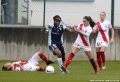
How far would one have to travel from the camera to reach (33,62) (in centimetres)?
2003

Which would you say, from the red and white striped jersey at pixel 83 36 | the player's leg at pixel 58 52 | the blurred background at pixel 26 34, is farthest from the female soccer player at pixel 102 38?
the blurred background at pixel 26 34

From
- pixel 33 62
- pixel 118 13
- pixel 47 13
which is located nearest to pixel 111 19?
pixel 118 13

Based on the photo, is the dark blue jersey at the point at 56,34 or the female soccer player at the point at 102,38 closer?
the dark blue jersey at the point at 56,34

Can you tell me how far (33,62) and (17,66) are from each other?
548mm

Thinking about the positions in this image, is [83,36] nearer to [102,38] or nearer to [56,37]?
[56,37]

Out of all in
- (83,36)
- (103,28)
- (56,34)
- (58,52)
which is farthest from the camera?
(103,28)

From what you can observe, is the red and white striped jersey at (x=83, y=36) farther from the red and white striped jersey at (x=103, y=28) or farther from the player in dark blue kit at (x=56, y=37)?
the red and white striped jersey at (x=103, y=28)

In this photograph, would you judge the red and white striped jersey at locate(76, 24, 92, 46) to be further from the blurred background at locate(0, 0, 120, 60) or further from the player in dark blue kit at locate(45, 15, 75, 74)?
the blurred background at locate(0, 0, 120, 60)

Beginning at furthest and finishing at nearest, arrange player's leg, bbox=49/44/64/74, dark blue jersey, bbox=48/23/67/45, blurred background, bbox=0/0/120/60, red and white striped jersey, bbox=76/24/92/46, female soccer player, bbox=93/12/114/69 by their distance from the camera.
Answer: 1. blurred background, bbox=0/0/120/60
2. female soccer player, bbox=93/12/114/69
3. dark blue jersey, bbox=48/23/67/45
4. player's leg, bbox=49/44/64/74
5. red and white striped jersey, bbox=76/24/92/46

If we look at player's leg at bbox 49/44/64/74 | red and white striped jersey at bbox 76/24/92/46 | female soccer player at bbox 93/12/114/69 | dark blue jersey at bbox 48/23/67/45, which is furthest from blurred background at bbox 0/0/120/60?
red and white striped jersey at bbox 76/24/92/46

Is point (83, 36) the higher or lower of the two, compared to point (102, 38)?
higher

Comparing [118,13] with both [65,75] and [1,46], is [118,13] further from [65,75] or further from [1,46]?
[65,75]

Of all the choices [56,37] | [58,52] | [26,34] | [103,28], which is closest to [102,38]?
[103,28]

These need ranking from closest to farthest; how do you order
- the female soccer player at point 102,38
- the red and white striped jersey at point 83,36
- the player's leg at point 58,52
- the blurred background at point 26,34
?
the red and white striped jersey at point 83,36, the player's leg at point 58,52, the female soccer player at point 102,38, the blurred background at point 26,34
